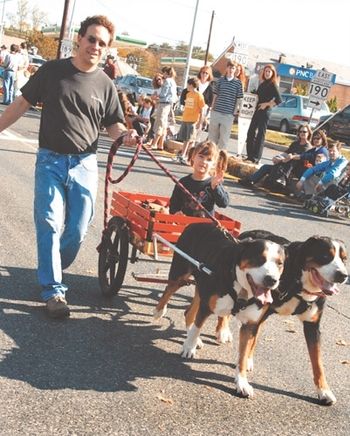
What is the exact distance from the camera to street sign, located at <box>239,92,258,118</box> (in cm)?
1538

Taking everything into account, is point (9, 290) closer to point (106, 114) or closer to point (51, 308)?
point (51, 308)

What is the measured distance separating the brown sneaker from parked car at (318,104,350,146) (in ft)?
84.0

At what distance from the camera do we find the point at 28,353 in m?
4.29

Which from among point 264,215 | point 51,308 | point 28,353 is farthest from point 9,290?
point 264,215

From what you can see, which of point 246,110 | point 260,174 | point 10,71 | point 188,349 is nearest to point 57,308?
point 188,349

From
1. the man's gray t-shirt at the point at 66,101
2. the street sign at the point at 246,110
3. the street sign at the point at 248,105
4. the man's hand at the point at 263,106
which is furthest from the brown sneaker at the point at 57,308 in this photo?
the street sign at the point at 248,105

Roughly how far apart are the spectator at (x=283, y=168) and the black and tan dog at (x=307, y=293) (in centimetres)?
863

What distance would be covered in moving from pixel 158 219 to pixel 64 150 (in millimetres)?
913

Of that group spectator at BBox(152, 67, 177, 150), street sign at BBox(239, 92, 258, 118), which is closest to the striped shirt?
street sign at BBox(239, 92, 258, 118)

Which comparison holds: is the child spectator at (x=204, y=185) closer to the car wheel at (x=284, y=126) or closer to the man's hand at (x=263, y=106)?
the man's hand at (x=263, y=106)

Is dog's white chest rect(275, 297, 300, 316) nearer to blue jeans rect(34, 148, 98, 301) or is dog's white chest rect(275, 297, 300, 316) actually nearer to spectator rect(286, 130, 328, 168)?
blue jeans rect(34, 148, 98, 301)

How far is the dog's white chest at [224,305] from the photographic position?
425 centimetres

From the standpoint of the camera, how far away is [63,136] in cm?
504

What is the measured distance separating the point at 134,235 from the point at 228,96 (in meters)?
8.32
